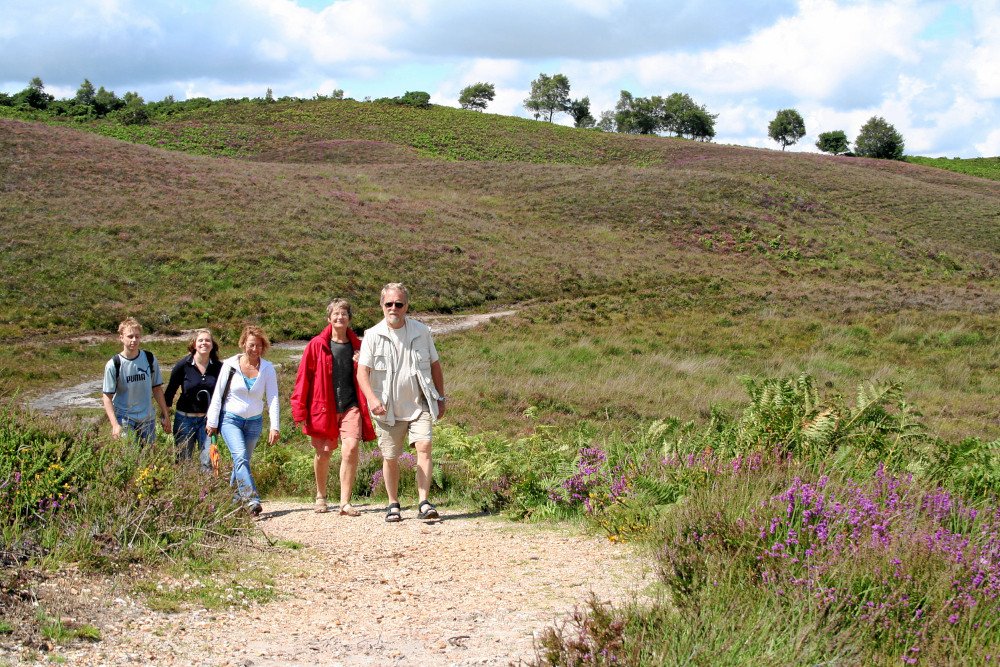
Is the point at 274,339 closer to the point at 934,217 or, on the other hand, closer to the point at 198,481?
the point at 198,481

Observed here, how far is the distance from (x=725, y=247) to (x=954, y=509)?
120 ft

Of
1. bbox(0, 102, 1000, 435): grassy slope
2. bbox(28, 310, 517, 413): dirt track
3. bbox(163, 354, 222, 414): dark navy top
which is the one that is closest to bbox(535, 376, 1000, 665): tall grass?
bbox(163, 354, 222, 414): dark navy top

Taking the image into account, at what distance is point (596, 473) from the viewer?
19.7 ft

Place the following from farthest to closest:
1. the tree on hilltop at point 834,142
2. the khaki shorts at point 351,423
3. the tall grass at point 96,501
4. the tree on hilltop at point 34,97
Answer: the tree on hilltop at point 834,142
the tree on hilltop at point 34,97
the khaki shorts at point 351,423
the tall grass at point 96,501

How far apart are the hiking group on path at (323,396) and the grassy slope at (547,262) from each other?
17.8ft

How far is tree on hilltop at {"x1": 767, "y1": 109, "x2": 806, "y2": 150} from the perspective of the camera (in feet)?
342

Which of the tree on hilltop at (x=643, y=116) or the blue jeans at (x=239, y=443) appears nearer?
the blue jeans at (x=239, y=443)

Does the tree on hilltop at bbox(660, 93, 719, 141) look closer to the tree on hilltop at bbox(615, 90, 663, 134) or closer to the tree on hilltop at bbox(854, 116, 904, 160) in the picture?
the tree on hilltop at bbox(615, 90, 663, 134)

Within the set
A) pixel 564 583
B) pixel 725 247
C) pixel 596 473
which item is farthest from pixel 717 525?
pixel 725 247

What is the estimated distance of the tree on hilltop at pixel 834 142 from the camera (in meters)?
98.4

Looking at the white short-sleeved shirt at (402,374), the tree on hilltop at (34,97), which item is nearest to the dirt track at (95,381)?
the white short-sleeved shirt at (402,374)

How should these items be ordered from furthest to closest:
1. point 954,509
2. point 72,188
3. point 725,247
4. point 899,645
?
point 725,247, point 72,188, point 954,509, point 899,645

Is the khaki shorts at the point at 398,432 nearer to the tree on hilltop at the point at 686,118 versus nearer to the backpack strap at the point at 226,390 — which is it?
the backpack strap at the point at 226,390

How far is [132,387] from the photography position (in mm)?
7207
